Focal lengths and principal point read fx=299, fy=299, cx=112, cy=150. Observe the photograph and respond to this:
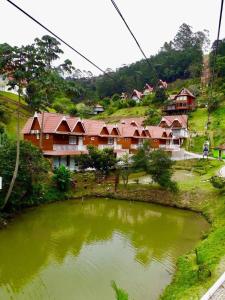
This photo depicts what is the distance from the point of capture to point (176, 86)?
90.9 meters

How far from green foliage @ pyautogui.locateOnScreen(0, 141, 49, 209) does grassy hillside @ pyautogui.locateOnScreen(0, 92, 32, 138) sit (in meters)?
19.5

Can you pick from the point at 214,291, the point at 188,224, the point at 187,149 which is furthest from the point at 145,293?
the point at 187,149

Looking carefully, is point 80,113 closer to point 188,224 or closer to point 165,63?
point 165,63

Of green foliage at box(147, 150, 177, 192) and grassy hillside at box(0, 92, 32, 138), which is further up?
grassy hillside at box(0, 92, 32, 138)

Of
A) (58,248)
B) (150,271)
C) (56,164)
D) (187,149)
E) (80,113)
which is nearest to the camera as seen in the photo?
(150,271)

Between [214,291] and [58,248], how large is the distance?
10.2m

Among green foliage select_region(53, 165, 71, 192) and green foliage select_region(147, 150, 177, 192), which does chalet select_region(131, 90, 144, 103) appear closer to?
green foliage select_region(147, 150, 177, 192)

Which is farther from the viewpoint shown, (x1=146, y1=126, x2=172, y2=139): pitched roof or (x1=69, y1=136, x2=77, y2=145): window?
(x1=146, y1=126, x2=172, y2=139): pitched roof

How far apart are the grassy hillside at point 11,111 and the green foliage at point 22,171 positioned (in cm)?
1953

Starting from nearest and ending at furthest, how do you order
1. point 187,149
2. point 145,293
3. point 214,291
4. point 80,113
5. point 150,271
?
point 214,291 → point 145,293 → point 150,271 → point 187,149 → point 80,113

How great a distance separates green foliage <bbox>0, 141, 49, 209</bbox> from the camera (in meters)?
22.0

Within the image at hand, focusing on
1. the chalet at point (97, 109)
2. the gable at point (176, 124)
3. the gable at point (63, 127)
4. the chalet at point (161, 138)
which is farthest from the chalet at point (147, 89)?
the gable at point (63, 127)

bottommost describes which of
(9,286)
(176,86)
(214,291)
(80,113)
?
(9,286)

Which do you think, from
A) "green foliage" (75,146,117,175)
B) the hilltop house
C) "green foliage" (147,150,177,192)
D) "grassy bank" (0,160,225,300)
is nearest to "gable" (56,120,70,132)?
the hilltop house
